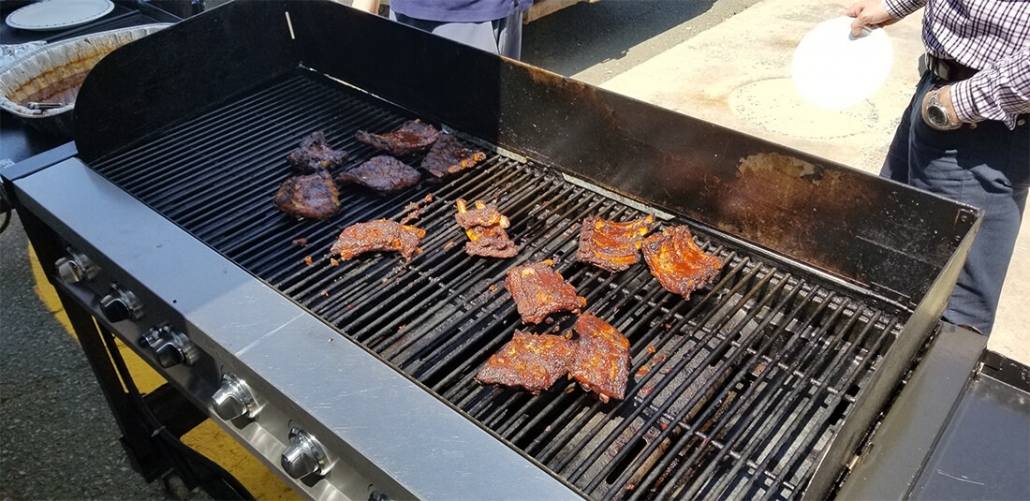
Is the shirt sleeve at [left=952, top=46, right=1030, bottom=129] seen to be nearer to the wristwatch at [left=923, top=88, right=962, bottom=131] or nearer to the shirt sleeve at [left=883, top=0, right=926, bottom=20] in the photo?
the wristwatch at [left=923, top=88, right=962, bottom=131]

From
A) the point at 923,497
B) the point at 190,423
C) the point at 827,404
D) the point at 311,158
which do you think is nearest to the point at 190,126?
the point at 311,158

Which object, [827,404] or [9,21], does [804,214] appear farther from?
[9,21]

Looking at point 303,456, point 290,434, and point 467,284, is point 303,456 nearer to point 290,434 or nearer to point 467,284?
point 290,434

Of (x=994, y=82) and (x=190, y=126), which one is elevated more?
(x=994, y=82)

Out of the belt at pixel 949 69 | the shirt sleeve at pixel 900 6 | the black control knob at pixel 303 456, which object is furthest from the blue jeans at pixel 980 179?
the black control knob at pixel 303 456

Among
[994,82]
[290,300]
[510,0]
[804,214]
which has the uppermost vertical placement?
[994,82]

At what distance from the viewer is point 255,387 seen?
189cm

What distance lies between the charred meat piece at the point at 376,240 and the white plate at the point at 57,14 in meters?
2.56

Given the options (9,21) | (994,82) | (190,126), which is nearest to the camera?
(994,82)

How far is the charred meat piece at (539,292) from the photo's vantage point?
221 cm

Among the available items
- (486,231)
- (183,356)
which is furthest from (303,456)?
(486,231)

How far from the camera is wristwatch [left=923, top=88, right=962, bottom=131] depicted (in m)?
2.87

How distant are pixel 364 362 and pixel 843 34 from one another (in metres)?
3.22

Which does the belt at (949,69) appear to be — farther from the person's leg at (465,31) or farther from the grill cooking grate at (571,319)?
the person's leg at (465,31)
